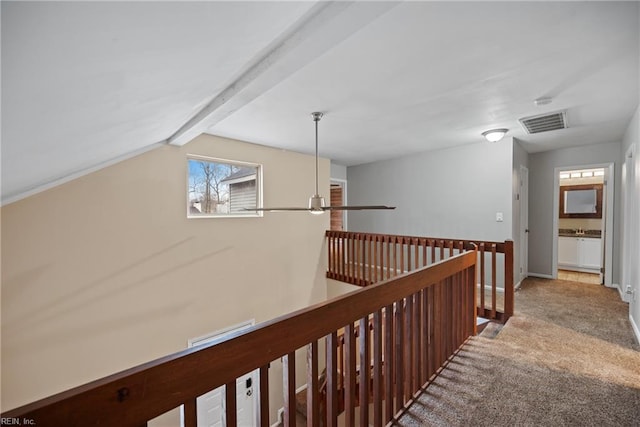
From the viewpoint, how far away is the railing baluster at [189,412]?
815 mm

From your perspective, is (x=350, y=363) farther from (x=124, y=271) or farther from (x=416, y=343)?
(x=124, y=271)

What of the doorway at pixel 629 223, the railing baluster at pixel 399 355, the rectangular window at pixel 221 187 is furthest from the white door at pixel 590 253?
the rectangular window at pixel 221 187

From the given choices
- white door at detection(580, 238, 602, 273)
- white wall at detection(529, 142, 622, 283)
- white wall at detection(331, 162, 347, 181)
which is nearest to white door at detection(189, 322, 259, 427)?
white wall at detection(331, 162, 347, 181)

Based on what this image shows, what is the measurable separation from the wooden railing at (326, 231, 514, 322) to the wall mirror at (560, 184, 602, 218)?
3.18 metres

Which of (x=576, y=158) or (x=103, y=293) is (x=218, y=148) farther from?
(x=576, y=158)

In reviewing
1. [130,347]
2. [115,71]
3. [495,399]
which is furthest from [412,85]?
[130,347]

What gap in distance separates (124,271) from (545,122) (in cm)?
512

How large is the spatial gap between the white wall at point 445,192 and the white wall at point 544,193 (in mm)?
1550

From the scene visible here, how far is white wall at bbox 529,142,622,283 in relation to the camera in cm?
471

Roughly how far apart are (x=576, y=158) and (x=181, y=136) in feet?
20.0

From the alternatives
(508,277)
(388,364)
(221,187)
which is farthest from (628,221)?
(221,187)

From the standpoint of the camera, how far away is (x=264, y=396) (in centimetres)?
104

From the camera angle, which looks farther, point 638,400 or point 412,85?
point 412,85

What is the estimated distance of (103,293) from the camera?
2916mm
